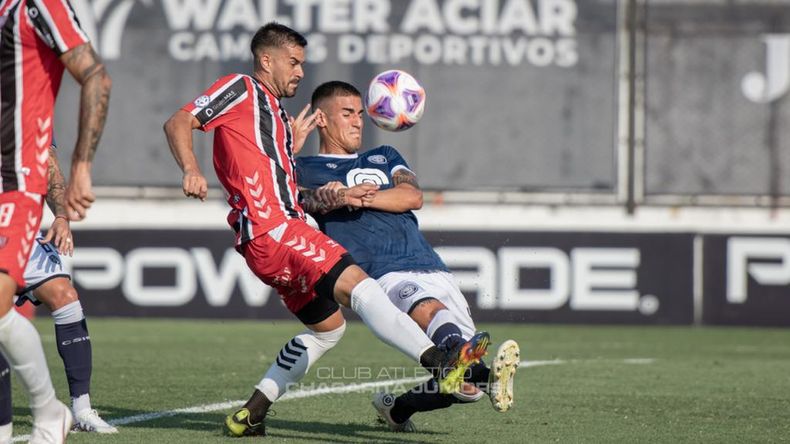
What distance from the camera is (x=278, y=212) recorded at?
6.08 metres

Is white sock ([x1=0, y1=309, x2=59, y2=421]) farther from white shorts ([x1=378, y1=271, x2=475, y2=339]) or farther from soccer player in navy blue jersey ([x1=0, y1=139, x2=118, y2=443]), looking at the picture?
white shorts ([x1=378, y1=271, x2=475, y2=339])

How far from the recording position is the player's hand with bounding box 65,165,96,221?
4742 millimetres

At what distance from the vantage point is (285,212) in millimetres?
6102

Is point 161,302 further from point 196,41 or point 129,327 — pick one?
point 196,41

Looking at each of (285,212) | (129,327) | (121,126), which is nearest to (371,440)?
(285,212)

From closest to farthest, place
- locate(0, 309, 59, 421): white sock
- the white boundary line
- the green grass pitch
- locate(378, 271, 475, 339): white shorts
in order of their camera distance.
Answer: locate(0, 309, 59, 421): white sock, locate(378, 271, 475, 339): white shorts, the green grass pitch, the white boundary line

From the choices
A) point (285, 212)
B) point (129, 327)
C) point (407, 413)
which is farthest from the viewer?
point (129, 327)

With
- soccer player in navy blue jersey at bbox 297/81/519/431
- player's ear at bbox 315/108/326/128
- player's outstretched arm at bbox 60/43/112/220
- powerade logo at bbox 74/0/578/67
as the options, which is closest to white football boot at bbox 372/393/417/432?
soccer player in navy blue jersey at bbox 297/81/519/431

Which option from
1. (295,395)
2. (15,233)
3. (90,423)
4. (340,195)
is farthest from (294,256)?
(295,395)

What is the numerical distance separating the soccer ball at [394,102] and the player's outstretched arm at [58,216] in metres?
1.75

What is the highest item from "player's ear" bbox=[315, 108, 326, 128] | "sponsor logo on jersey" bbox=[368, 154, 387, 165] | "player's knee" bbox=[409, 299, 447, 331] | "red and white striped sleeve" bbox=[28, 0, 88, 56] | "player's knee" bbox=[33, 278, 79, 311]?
"red and white striped sleeve" bbox=[28, 0, 88, 56]

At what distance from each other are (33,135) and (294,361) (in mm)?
1938

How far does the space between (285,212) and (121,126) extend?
9989mm

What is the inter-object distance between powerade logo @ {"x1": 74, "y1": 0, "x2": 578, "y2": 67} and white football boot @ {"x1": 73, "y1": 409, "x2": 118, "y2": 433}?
956cm
